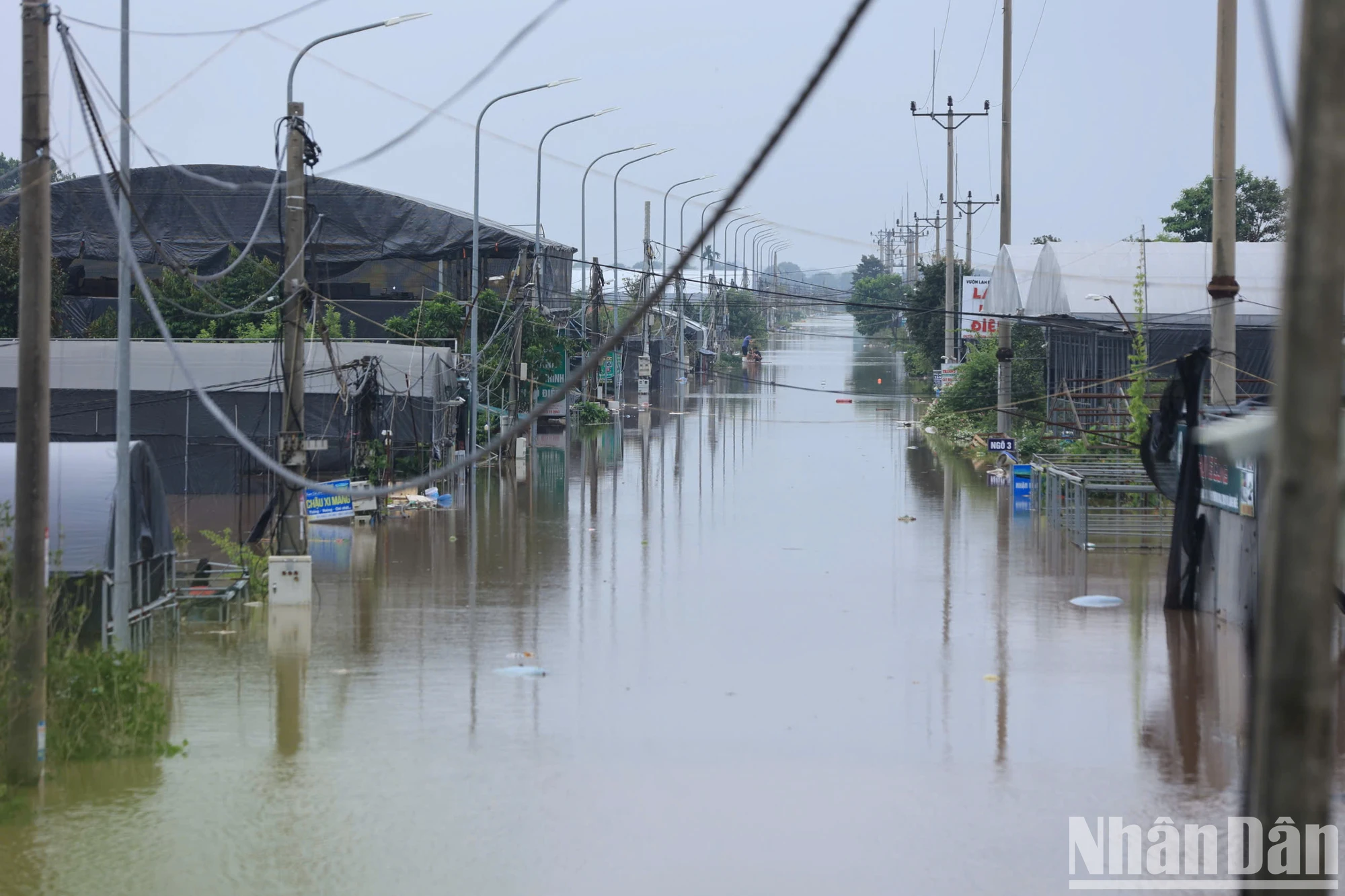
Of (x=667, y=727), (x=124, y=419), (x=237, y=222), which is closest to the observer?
(x=667, y=727)

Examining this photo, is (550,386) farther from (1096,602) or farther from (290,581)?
(1096,602)

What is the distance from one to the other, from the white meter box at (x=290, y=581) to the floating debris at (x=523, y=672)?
451cm

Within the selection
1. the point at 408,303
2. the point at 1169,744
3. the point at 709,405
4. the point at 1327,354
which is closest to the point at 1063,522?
the point at 1169,744

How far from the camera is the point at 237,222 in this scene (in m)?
50.9

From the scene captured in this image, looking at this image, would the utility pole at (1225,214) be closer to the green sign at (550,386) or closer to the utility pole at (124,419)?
the utility pole at (124,419)

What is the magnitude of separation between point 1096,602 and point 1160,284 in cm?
1932

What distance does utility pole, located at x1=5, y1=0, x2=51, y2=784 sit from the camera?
9812 millimetres

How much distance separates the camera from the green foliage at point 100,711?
1095 centimetres

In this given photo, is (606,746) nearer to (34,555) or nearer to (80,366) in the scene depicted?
(34,555)

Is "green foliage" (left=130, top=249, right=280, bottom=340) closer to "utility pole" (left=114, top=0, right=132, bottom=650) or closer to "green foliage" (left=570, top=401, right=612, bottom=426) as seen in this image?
"green foliage" (left=570, top=401, right=612, bottom=426)

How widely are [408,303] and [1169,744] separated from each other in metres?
42.6

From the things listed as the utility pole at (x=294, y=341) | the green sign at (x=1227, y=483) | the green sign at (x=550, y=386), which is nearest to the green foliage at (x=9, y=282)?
the green sign at (x=550, y=386)

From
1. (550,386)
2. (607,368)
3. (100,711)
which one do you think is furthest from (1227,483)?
(607,368)

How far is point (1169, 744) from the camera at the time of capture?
11812 millimetres
